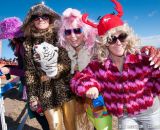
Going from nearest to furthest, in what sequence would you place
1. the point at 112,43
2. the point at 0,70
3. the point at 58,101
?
the point at 112,43 < the point at 58,101 < the point at 0,70

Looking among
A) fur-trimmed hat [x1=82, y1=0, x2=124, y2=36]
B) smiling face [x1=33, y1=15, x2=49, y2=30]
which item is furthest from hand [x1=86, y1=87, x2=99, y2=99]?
smiling face [x1=33, y1=15, x2=49, y2=30]

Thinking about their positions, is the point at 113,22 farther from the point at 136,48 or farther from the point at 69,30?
the point at 69,30

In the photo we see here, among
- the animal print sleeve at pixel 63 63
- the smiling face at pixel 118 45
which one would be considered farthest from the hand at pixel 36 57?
the smiling face at pixel 118 45

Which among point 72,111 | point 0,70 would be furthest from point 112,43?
point 0,70

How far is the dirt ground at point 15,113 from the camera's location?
6.20 meters

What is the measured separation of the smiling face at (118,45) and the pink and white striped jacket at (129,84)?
3.3 inches

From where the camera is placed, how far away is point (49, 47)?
3662 millimetres

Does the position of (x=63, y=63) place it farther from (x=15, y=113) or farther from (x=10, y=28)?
(x=15, y=113)

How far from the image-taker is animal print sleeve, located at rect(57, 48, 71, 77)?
365 centimetres

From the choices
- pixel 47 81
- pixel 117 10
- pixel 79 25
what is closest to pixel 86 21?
pixel 79 25

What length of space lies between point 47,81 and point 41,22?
25.5 inches

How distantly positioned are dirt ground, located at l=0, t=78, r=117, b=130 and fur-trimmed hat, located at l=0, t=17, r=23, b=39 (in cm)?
194

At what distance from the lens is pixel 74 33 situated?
3705 mm

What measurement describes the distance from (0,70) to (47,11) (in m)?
1.08
